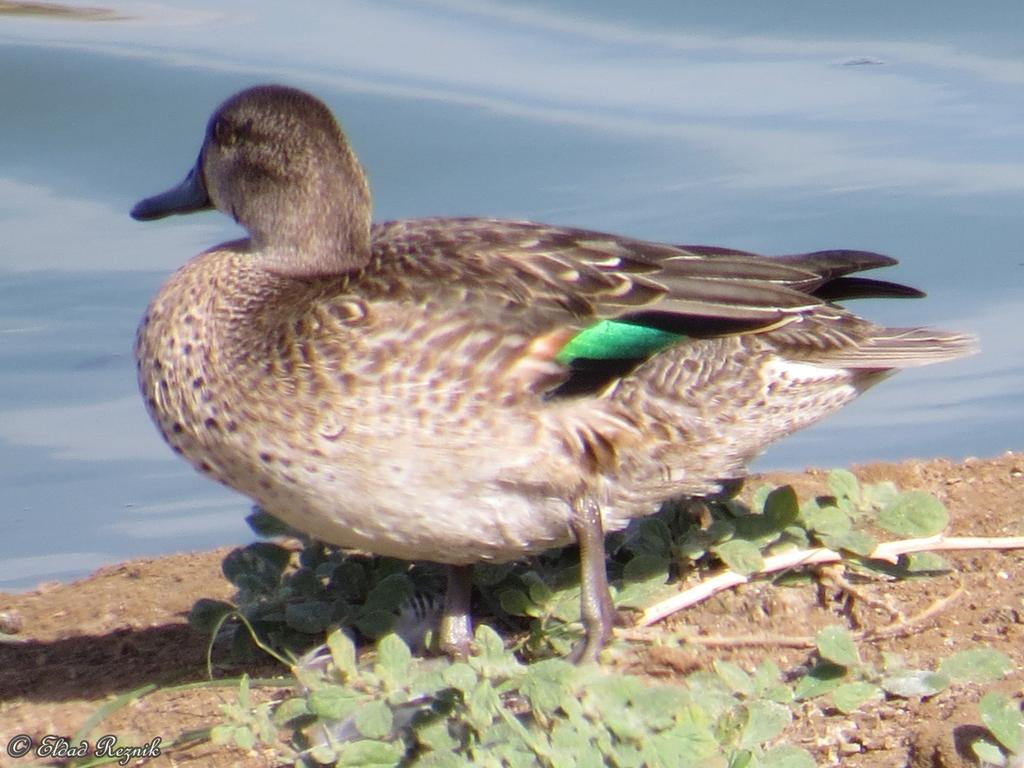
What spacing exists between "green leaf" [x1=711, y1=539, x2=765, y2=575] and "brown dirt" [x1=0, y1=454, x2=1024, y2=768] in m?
0.10

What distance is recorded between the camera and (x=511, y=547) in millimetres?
4363

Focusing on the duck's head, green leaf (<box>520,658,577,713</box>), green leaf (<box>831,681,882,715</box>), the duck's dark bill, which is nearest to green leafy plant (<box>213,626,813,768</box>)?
green leaf (<box>520,658,577,713</box>)

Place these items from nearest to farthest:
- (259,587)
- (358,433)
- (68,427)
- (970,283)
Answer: (358,433), (259,587), (68,427), (970,283)

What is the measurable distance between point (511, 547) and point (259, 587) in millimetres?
733

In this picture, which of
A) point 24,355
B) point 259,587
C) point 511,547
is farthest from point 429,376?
point 24,355

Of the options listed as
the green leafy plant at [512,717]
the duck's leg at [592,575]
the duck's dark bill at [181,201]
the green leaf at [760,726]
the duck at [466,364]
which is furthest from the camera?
the duck's dark bill at [181,201]

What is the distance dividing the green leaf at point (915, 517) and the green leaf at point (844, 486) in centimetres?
9

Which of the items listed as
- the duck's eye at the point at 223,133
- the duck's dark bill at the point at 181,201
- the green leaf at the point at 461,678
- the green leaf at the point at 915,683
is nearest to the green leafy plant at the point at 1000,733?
the green leaf at the point at 915,683

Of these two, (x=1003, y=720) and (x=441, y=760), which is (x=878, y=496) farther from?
(x=441, y=760)

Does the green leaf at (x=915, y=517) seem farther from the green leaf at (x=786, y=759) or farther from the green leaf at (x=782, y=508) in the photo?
the green leaf at (x=786, y=759)

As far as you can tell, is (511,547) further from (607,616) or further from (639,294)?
(639,294)

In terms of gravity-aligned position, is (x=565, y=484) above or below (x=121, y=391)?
above

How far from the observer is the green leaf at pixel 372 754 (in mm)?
3475

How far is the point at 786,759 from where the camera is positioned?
3395 millimetres
